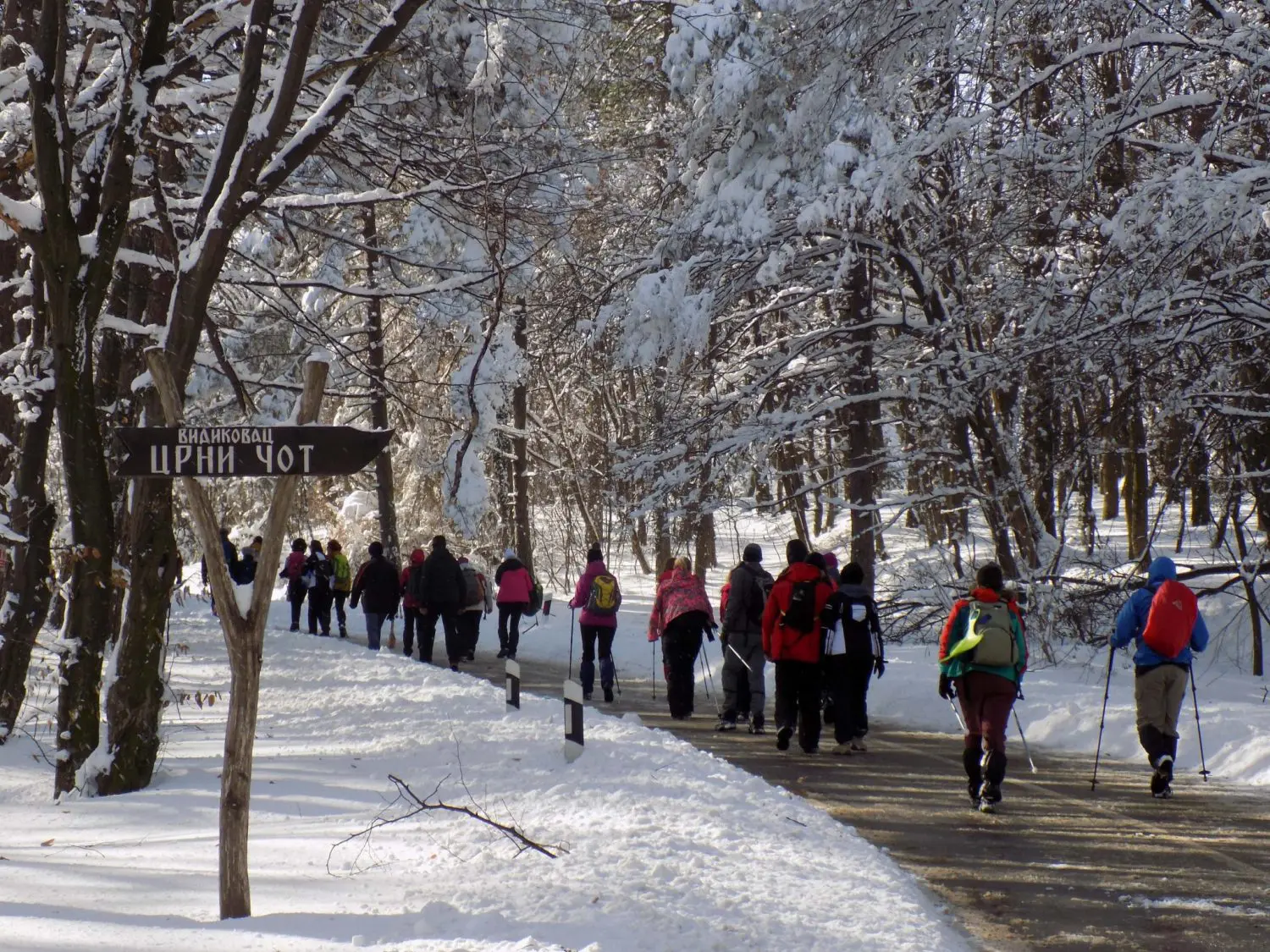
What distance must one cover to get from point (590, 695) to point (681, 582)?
11.9 feet

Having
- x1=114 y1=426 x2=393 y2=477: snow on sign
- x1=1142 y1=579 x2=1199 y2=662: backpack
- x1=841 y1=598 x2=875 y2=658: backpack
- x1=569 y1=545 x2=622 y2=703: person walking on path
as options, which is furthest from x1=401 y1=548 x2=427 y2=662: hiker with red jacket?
x1=114 y1=426 x2=393 y2=477: snow on sign

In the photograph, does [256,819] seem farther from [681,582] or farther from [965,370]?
[965,370]

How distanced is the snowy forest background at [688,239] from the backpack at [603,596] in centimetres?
266

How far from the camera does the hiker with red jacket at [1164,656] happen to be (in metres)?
10.1

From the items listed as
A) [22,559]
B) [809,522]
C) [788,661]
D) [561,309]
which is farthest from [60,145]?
[809,522]

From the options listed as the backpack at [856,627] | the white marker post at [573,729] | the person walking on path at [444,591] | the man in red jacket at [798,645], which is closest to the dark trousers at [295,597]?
the person walking on path at [444,591]

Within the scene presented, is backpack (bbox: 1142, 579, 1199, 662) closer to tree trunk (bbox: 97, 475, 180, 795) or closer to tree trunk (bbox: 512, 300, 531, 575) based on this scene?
tree trunk (bbox: 97, 475, 180, 795)

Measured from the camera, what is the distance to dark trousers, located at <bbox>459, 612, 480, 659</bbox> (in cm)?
2167

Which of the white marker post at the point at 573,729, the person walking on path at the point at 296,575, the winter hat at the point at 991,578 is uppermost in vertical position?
the person walking on path at the point at 296,575

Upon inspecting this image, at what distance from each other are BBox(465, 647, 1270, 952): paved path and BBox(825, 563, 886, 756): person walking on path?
320 millimetres

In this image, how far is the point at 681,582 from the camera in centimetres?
1454

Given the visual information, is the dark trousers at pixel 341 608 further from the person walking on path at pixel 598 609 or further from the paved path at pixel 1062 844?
the paved path at pixel 1062 844

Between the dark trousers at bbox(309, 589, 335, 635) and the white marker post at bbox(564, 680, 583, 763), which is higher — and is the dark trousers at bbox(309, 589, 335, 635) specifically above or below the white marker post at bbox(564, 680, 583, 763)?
above

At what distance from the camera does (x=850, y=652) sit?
12.4m
